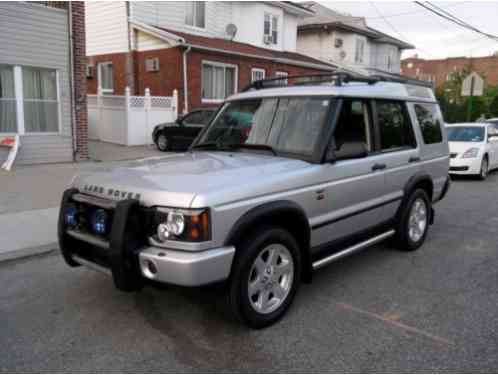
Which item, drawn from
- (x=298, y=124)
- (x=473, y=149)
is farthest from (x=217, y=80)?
(x=298, y=124)

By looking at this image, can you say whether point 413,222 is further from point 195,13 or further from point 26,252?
point 195,13

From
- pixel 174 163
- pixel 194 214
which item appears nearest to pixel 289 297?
pixel 194 214

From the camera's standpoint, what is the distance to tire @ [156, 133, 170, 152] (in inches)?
590

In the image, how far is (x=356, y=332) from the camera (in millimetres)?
3529

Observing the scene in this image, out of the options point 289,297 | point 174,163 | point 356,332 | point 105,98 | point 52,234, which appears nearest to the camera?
point 356,332

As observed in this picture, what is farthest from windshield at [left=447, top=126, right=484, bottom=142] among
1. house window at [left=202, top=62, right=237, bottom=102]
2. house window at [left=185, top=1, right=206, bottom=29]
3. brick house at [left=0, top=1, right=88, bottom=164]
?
house window at [left=185, top=1, right=206, bottom=29]

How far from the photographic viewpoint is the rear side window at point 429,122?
5.64m

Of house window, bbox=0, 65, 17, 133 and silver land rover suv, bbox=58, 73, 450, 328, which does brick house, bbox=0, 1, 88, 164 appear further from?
silver land rover suv, bbox=58, 73, 450, 328

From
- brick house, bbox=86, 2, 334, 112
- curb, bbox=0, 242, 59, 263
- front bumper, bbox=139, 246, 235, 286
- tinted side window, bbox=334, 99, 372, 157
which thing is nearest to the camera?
front bumper, bbox=139, 246, 235, 286

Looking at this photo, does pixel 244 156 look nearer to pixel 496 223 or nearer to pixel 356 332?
pixel 356 332

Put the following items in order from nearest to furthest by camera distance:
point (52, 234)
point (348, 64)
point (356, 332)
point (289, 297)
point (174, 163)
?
point (356, 332), point (289, 297), point (174, 163), point (52, 234), point (348, 64)

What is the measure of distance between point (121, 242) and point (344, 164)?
218 centimetres

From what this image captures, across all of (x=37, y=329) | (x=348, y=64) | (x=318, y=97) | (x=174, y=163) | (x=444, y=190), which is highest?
(x=348, y=64)

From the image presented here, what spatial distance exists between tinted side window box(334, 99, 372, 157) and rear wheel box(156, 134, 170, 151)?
1105 centimetres
